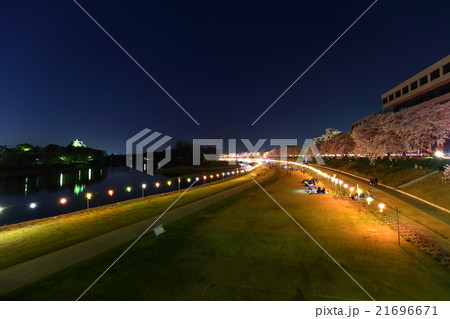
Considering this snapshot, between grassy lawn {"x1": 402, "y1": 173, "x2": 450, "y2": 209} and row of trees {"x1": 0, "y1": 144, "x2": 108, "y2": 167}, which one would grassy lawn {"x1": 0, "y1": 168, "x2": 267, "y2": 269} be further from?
row of trees {"x1": 0, "y1": 144, "x2": 108, "y2": 167}

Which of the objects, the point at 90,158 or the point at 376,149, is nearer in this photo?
the point at 376,149

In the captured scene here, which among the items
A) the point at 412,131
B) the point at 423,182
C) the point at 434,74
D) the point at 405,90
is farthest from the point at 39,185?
the point at 405,90

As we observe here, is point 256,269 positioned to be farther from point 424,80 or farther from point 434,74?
point 424,80

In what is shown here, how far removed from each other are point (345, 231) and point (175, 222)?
1186 cm

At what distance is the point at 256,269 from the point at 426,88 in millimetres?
69149

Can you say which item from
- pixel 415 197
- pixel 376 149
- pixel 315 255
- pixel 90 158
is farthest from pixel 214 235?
pixel 90 158

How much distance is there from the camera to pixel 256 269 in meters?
9.12

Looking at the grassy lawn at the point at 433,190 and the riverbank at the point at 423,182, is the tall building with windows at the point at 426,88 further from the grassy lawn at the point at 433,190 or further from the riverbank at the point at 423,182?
the grassy lawn at the point at 433,190

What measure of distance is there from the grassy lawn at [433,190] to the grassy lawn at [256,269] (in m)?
10.1

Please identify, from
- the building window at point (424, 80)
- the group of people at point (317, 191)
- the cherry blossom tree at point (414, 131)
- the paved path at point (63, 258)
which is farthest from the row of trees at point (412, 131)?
the paved path at point (63, 258)

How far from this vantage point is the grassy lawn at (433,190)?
1948 centimetres

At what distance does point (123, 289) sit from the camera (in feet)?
25.6
